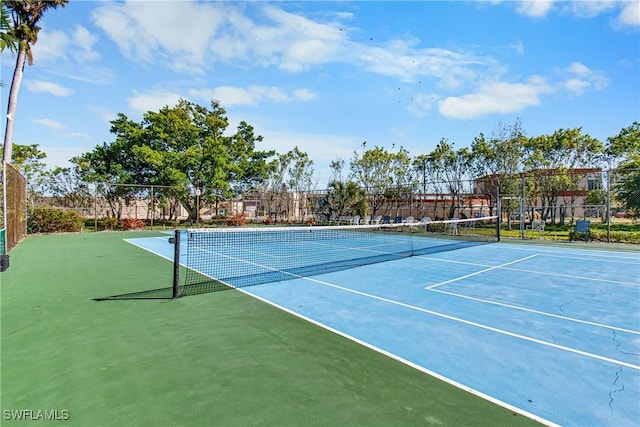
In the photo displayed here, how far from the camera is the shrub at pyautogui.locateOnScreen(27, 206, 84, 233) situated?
54.9 feet

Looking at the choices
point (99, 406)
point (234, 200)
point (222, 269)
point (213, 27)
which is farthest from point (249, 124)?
point (99, 406)

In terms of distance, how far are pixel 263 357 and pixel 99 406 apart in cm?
141

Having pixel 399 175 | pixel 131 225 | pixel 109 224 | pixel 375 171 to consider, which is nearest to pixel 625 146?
pixel 399 175

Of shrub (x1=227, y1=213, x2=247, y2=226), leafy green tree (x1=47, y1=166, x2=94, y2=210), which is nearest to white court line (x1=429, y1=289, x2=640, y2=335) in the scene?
shrub (x1=227, y1=213, x2=247, y2=226)

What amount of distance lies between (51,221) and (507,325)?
67.5ft

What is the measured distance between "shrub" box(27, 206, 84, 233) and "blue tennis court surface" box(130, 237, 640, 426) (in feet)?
53.8

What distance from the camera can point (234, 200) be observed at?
89.2 feet

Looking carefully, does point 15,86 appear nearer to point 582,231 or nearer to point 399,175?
point 399,175

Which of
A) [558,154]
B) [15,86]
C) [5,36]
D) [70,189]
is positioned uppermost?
[15,86]

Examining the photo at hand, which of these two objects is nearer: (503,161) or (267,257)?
(267,257)

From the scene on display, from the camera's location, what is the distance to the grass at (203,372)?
2.47m

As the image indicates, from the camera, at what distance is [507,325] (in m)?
4.46

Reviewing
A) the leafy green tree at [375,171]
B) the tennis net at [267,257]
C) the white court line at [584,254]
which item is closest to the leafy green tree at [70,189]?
the tennis net at [267,257]

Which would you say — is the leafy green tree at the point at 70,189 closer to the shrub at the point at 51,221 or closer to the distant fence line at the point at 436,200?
the distant fence line at the point at 436,200
